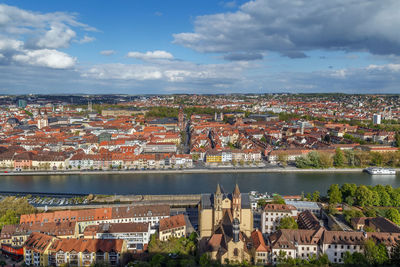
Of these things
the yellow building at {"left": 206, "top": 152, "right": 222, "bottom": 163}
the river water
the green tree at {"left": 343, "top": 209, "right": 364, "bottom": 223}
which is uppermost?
the yellow building at {"left": 206, "top": 152, "right": 222, "bottom": 163}

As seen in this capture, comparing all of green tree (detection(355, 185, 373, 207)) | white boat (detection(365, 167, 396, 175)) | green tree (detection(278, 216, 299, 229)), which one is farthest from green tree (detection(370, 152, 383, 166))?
green tree (detection(278, 216, 299, 229))

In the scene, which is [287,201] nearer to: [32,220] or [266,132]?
[32,220]

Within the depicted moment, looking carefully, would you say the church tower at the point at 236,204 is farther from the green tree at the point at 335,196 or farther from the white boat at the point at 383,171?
the white boat at the point at 383,171

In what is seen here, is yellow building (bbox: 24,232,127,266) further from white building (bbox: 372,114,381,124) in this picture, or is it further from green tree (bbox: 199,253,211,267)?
white building (bbox: 372,114,381,124)

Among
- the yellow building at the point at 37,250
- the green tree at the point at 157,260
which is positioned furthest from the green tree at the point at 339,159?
the yellow building at the point at 37,250

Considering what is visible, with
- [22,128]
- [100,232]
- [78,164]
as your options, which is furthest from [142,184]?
[22,128]

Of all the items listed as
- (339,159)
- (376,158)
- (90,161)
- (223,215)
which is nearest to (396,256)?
(223,215)

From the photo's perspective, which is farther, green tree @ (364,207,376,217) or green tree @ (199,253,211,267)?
green tree @ (364,207,376,217)
